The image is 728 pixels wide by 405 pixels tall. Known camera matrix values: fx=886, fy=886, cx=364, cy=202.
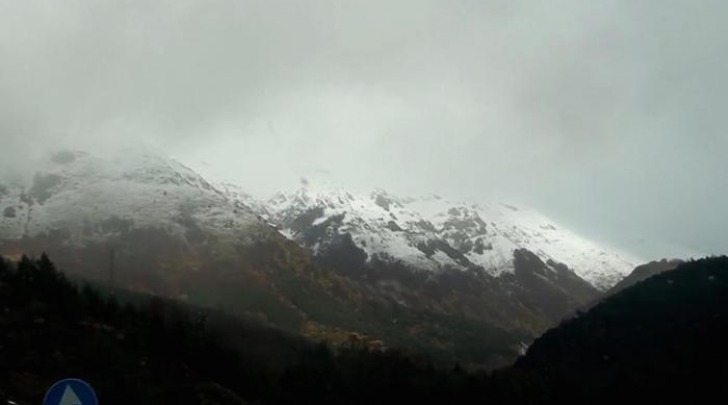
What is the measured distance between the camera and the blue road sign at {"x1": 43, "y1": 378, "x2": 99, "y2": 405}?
1889cm

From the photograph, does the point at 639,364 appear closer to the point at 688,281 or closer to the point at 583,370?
the point at 583,370

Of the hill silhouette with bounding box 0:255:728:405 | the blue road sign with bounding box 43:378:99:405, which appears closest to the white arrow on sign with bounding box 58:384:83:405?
the blue road sign with bounding box 43:378:99:405

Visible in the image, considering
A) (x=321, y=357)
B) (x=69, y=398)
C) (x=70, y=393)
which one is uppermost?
(x=70, y=393)

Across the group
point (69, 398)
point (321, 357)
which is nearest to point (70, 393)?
point (69, 398)

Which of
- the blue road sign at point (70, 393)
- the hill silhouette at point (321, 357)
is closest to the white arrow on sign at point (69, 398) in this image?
the blue road sign at point (70, 393)

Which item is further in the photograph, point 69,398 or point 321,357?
point 321,357

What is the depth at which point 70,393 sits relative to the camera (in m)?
19.0

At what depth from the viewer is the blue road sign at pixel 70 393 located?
18.9m

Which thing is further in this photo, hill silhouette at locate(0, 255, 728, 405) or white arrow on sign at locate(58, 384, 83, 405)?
hill silhouette at locate(0, 255, 728, 405)

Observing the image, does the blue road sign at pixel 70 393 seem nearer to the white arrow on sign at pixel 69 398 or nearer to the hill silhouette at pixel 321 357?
the white arrow on sign at pixel 69 398

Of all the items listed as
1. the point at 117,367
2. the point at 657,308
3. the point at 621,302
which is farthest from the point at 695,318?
the point at 117,367

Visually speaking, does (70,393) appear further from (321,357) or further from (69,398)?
(321,357)

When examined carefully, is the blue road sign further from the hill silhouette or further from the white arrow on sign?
the hill silhouette

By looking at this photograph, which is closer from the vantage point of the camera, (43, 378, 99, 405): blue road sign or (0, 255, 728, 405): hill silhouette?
(43, 378, 99, 405): blue road sign
